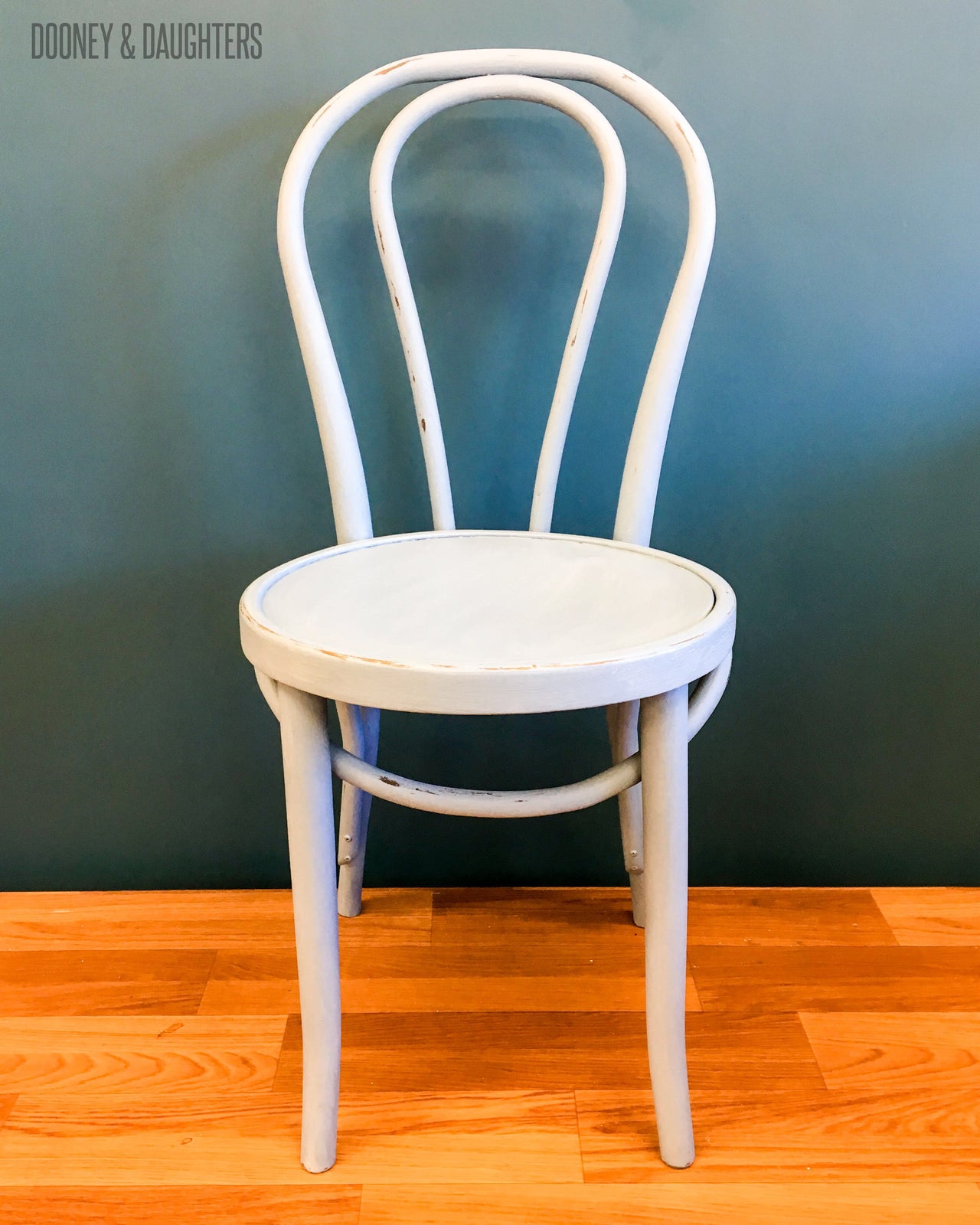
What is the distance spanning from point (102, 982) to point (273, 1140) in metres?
0.32

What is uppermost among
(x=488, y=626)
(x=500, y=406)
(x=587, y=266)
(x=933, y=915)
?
(x=587, y=266)

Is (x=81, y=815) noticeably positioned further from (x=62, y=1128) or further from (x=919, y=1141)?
(x=919, y=1141)

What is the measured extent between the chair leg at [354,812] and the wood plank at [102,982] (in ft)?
0.56

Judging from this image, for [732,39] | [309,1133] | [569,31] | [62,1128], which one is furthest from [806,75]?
[62,1128]

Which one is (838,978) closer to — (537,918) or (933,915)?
(933,915)

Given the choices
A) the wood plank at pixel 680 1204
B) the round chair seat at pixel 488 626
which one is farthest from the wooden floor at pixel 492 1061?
the round chair seat at pixel 488 626

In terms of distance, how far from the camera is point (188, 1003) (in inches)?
38.4

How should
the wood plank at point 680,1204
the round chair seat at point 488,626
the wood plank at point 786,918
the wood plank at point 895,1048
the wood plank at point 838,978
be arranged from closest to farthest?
the round chair seat at point 488,626 → the wood plank at point 680,1204 → the wood plank at point 895,1048 → the wood plank at point 838,978 → the wood plank at point 786,918

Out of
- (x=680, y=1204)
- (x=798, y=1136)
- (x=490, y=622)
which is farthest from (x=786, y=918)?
(x=490, y=622)

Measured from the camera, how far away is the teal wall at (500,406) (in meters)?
0.97

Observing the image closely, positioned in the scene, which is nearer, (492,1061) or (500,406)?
(492,1061)

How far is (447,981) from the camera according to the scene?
101 centimetres

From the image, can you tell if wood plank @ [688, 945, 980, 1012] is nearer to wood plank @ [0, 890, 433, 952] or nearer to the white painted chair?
the white painted chair

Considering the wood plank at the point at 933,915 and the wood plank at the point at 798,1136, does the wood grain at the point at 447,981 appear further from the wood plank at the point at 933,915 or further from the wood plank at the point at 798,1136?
the wood plank at the point at 933,915
